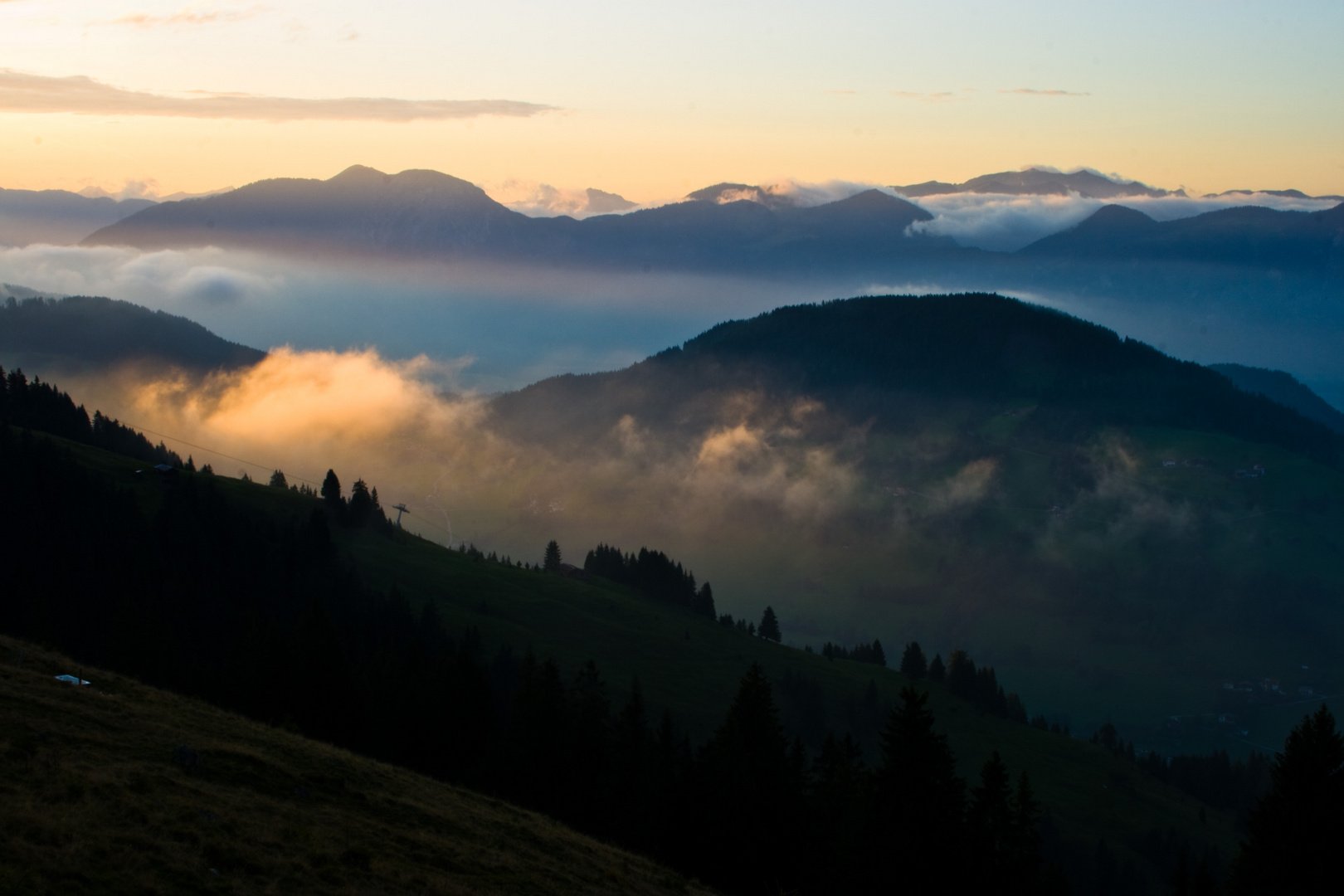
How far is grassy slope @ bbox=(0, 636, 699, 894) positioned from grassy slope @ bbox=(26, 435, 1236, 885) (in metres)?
97.6

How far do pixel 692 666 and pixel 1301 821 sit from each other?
12787 centimetres

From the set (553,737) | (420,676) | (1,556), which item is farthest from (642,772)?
(1,556)

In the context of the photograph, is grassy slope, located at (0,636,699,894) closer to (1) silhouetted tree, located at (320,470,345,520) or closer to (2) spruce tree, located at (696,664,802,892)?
(2) spruce tree, located at (696,664,802,892)

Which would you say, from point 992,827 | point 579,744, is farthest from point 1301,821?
point 579,744

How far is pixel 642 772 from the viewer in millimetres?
55562

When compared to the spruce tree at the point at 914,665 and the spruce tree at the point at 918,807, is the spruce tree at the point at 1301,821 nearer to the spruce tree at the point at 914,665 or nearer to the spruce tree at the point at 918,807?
the spruce tree at the point at 918,807

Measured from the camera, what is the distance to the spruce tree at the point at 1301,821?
38469 mm

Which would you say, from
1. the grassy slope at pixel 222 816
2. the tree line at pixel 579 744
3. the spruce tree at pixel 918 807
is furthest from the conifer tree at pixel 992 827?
the grassy slope at pixel 222 816

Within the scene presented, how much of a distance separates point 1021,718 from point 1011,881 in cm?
16152

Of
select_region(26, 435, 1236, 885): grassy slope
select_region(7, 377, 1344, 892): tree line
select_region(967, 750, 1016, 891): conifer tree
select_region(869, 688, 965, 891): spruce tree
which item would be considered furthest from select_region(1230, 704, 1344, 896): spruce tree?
select_region(26, 435, 1236, 885): grassy slope

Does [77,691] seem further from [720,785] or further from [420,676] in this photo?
[420,676]

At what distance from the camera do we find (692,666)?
163250mm

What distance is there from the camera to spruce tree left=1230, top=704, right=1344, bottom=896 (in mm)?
38469

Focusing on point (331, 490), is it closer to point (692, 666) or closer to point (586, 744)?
point (692, 666)
